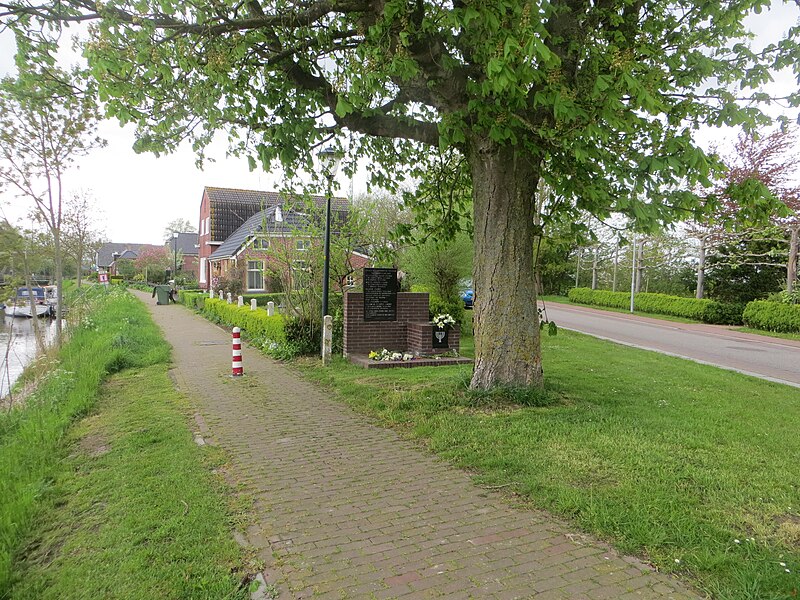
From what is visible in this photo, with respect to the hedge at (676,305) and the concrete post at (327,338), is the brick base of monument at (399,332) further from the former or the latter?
the hedge at (676,305)

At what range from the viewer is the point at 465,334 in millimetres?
15492

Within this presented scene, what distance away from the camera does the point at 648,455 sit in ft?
16.3

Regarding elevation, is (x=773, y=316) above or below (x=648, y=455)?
above

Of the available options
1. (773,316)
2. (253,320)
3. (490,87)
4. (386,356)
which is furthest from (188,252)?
(490,87)

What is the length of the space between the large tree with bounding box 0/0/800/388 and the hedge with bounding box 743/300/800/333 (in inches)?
625

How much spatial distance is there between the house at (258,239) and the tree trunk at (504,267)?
160 inches

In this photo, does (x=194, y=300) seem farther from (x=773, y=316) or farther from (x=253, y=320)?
(x=773, y=316)

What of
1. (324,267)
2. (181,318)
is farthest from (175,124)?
(181,318)

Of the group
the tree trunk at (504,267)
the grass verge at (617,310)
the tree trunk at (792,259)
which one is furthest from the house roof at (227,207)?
the tree trunk at (504,267)

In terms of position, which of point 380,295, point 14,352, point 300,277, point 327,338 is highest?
point 300,277

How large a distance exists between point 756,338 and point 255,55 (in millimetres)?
18241

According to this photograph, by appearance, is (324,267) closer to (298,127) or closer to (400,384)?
(400,384)

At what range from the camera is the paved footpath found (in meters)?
3.06

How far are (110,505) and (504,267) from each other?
4.78 meters
